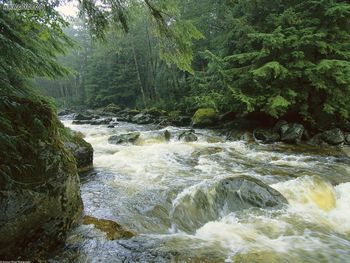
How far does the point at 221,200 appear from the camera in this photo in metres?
5.43

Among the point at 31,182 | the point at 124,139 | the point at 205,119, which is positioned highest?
the point at 31,182

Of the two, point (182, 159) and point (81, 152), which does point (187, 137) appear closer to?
point (182, 159)

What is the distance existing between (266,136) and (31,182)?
1050 cm

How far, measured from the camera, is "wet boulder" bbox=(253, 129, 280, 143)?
11930 millimetres

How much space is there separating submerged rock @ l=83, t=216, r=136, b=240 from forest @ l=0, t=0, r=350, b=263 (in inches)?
1.1

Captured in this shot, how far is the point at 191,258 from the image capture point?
3.60 m

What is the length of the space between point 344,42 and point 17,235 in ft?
45.4

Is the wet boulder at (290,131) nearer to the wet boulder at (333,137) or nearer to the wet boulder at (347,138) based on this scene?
the wet boulder at (333,137)

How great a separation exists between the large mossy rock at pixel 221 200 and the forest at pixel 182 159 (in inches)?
1.0

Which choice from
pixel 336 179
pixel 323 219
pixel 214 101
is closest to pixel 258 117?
pixel 214 101

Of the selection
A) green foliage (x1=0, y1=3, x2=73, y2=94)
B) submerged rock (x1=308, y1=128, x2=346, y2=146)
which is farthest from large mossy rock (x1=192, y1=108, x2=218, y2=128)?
green foliage (x1=0, y1=3, x2=73, y2=94)

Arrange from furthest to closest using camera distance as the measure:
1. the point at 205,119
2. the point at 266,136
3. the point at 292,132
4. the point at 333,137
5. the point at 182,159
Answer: the point at 205,119
the point at 266,136
the point at 292,132
the point at 333,137
the point at 182,159

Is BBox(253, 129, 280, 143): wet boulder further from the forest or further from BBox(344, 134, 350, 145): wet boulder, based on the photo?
BBox(344, 134, 350, 145): wet boulder

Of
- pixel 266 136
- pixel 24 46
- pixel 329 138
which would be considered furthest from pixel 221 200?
pixel 329 138
